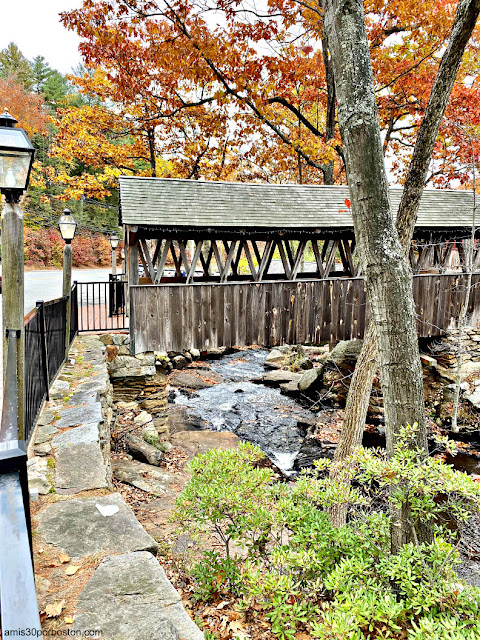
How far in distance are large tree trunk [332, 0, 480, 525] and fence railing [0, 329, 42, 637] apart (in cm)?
265

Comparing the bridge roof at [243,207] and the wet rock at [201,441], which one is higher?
the bridge roof at [243,207]

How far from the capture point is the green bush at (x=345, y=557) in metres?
2.00

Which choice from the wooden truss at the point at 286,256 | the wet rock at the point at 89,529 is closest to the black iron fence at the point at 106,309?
the wooden truss at the point at 286,256

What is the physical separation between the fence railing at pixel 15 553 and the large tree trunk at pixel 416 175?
104 inches

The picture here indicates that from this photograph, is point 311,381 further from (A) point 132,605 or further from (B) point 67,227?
(A) point 132,605

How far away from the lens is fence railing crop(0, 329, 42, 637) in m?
0.80

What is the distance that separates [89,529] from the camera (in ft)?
8.18

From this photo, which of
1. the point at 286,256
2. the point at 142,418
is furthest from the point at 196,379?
the point at 142,418

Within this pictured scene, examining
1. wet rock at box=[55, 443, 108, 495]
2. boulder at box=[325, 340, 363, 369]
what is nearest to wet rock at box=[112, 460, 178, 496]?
wet rock at box=[55, 443, 108, 495]

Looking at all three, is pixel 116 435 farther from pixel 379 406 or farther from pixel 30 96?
pixel 30 96

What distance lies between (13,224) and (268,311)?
22.3 ft

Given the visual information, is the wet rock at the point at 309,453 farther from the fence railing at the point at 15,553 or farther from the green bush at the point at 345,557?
the fence railing at the point at 15,553

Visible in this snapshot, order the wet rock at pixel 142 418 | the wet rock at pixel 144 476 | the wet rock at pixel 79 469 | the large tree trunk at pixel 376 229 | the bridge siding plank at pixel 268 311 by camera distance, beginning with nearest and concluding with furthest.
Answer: the large tree trunk at pixel 376 229
the wet rock at pixel 79 469
the wet rock at pixel 144 476
the wet rock at pixel 142 418
the bridge siding plank at pixel 268 311

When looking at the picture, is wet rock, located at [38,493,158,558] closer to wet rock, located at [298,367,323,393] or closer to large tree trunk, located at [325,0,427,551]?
large tree trunk, located at [325,0,427,551]
